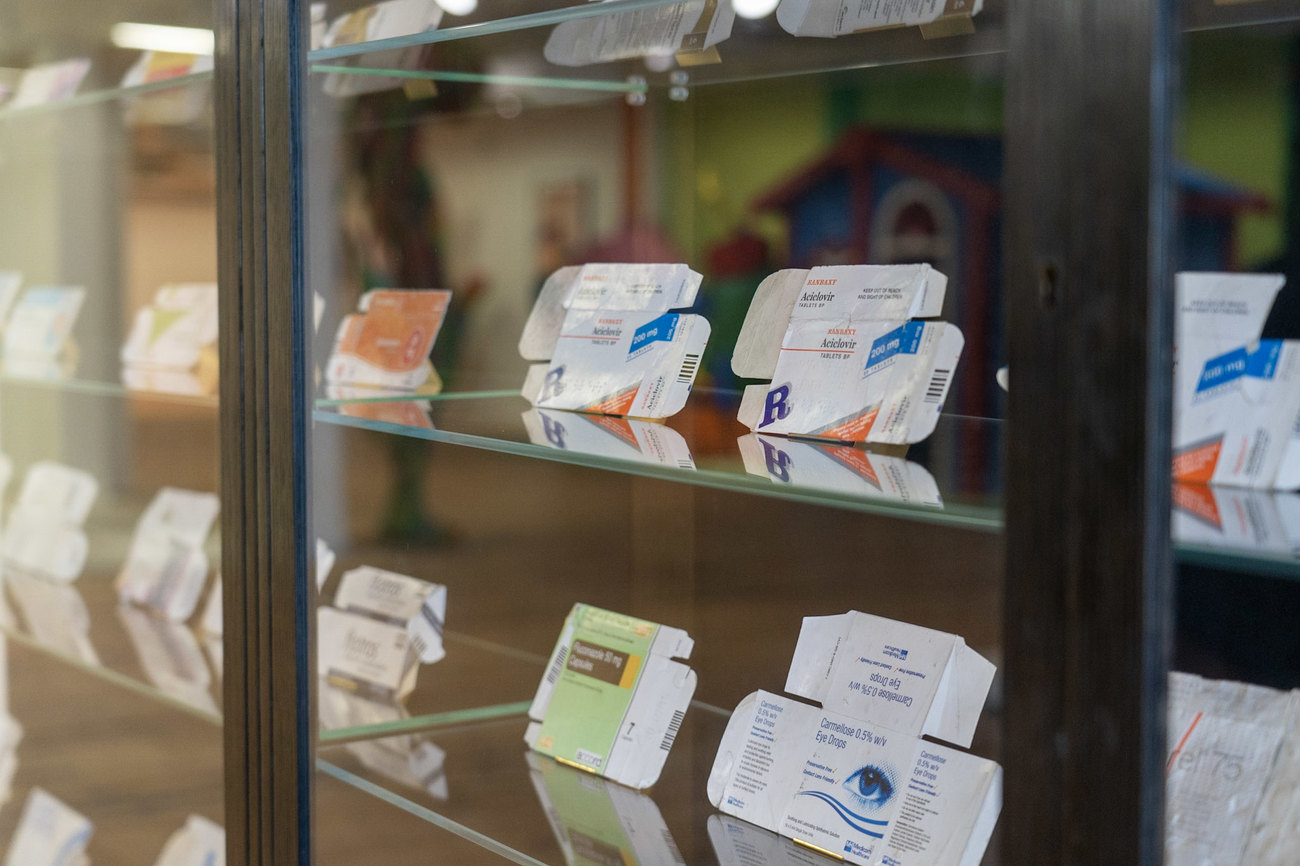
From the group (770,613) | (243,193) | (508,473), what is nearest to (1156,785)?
(770,613)

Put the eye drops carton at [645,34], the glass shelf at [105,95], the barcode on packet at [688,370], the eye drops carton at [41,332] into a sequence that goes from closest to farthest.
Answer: the barcode on packet at [688,370]
the eye drops carton at [645,34]
the glass shelf at [105,95]
the eye drops carton at [41,332]

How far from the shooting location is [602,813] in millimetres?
1323

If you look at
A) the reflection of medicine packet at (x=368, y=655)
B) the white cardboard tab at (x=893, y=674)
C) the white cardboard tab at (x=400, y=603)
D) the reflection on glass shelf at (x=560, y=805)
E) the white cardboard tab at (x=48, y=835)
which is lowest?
the white cardboard tab at (x=48, y=835)

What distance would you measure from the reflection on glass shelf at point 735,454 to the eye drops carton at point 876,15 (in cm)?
40

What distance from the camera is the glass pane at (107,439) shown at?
6.57 ft

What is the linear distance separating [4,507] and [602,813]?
176 cm

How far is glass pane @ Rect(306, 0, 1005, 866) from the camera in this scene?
122 centimetres

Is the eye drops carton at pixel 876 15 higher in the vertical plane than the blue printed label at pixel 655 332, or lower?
higher

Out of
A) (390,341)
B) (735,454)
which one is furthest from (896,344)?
(390,341)

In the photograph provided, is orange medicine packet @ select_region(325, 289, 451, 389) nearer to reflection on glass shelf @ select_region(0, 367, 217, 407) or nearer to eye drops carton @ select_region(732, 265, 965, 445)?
reflection on glass shelf @ select_region(0, 367, 217, 407)

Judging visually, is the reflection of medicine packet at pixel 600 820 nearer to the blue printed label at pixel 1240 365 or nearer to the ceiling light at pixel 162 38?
the blue printed label at pixel 1240 365

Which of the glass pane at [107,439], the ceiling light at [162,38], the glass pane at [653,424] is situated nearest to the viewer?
the glass pane at [653,424]

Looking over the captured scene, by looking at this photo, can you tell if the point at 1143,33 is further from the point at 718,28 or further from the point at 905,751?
the point at 718,28

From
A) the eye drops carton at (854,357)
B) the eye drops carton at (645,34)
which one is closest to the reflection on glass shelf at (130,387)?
the eye drops carton at (645,34)
